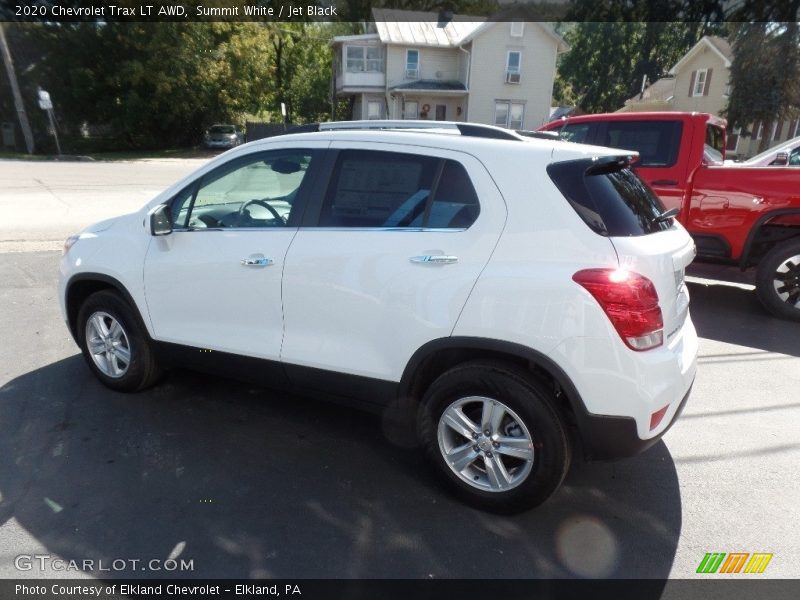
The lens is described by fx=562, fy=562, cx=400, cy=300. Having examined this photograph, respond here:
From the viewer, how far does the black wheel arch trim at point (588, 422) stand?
2535mm

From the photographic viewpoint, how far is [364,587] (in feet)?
7.86

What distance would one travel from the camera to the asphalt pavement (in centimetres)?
255

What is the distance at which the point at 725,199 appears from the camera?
231 inches

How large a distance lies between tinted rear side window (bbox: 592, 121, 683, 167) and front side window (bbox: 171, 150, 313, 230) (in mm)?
4399

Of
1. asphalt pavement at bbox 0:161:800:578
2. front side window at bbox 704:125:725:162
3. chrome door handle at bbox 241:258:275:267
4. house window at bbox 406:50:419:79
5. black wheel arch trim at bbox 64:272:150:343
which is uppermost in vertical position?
house window at bbox 406:50:419:79

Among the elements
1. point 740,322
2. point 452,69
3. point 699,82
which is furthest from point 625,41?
point 740,322

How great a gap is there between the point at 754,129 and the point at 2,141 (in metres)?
A: 43.9

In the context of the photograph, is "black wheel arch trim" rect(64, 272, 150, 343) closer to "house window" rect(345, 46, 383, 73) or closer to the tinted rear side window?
the tinted rear side window

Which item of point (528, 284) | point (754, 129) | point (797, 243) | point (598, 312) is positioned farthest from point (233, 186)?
point (754, 129)

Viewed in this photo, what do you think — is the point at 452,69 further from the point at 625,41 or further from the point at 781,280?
the point at 781,280

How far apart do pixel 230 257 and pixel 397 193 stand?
110 cm

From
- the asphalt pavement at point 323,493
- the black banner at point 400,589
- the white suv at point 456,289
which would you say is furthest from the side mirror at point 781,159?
the black banner at point 400,589
